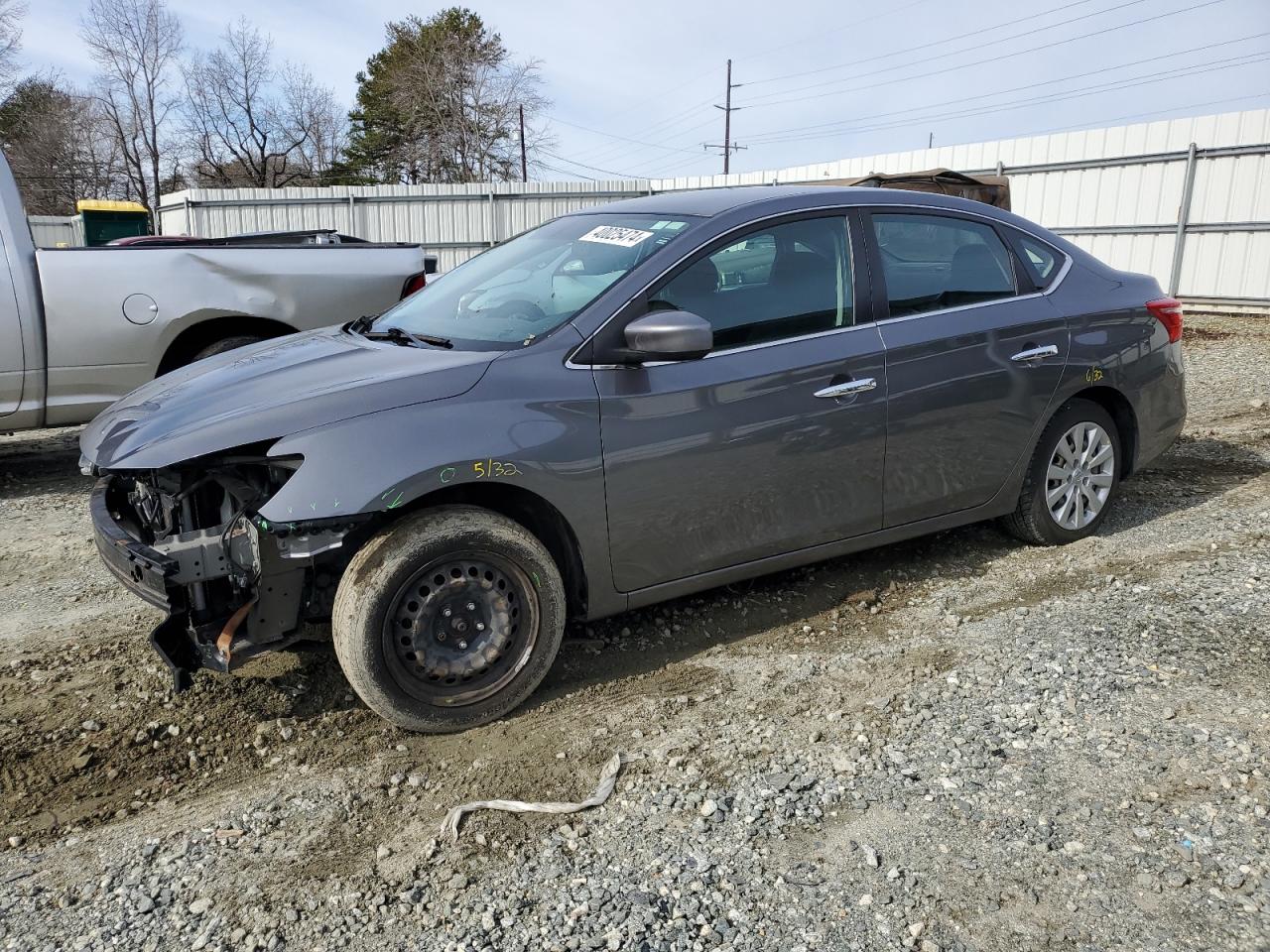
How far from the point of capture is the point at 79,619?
4.26 metres

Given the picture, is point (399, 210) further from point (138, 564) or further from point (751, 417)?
point (138, 564)

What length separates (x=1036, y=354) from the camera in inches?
175

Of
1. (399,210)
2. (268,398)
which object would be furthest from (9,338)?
(399,210)

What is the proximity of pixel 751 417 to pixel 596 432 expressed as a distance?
2.13 feet

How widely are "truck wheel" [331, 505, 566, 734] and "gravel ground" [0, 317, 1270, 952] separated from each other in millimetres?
158

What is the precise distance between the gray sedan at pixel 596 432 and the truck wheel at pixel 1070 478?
0.07 feet

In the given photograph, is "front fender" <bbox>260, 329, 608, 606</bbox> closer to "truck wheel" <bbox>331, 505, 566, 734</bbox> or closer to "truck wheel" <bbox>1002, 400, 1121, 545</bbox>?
"truck wheel" <bbox>331, 505, 566, 734</bbox>

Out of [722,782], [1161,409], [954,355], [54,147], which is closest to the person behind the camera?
[722,782]

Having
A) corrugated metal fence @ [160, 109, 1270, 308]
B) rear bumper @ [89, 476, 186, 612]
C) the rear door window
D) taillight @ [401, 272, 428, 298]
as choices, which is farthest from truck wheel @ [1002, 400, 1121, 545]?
corrugated metal fence @ [160, 109, 1270, 308]

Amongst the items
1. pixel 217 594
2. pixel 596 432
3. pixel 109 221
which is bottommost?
pixel 217 594

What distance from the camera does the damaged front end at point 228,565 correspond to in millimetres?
2998

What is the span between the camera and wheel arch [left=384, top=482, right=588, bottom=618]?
3227 millimetres

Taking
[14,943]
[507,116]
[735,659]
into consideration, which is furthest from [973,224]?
[507,116]

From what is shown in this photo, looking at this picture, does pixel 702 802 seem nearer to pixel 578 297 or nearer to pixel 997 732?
pixel 997 732
